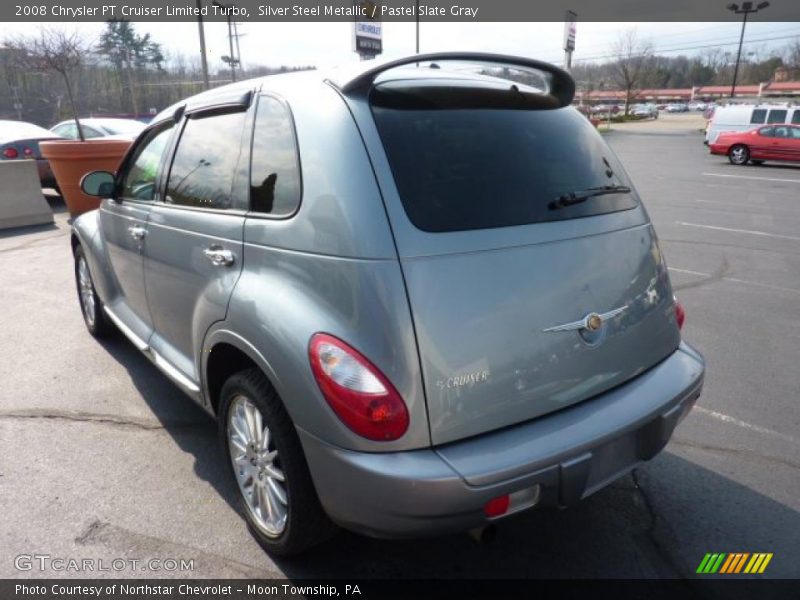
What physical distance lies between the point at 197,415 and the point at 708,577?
2.85 m

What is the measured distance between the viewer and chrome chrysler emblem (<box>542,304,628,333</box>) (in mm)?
2068

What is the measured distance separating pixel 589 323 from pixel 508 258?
390mm

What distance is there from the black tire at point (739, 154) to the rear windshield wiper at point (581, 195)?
21919 mm

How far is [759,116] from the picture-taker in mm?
25672

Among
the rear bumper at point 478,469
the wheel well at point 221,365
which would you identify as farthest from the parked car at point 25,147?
the rear bumper at point 478,469

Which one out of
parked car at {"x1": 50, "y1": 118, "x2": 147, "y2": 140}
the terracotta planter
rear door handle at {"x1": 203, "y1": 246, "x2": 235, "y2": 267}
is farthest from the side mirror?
parked car at {"x1": 50, "y1": 118, "x2": 147, "y2": 140}

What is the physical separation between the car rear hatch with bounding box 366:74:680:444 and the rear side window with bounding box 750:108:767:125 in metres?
28.1

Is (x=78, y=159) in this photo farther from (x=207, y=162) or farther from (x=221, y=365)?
(x=221, y=365)

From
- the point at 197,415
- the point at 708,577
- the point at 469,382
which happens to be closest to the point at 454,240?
the point at 469,382

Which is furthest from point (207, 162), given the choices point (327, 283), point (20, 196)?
point (20, 196)

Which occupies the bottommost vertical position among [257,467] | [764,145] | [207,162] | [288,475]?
[764,145]

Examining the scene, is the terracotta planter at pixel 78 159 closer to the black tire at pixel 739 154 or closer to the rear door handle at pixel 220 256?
the rear door handle at pixel 220 256

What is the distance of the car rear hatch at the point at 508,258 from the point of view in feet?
6.29

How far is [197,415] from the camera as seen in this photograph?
3705 mm
